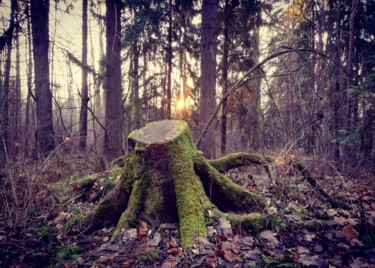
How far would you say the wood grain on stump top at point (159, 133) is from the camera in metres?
3.53

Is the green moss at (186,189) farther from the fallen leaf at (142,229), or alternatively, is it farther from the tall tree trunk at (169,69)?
the tall tree trunk at (169,69)

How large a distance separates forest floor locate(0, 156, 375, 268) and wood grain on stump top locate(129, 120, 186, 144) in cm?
115

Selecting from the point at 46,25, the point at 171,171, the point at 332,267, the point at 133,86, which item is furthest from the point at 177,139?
the point at 133,86

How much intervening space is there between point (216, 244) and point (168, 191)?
985mm

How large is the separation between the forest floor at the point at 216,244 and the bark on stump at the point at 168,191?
16cm

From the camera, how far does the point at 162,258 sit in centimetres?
279

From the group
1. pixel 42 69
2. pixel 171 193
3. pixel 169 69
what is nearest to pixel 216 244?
pixel 171 193

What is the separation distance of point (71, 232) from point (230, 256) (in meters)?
2.29

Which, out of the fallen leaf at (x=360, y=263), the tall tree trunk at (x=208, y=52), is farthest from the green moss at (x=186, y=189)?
the tall tree trunk at (x=208, y=52)

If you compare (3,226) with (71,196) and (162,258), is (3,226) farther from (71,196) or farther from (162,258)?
(162,258)

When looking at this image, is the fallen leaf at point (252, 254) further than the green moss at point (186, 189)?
No

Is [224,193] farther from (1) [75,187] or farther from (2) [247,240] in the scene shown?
(1) [75,187]

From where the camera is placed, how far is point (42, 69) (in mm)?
8242

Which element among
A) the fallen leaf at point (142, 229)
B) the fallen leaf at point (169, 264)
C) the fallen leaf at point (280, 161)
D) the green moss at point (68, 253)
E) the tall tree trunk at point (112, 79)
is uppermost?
the tall tree trunk at point (112, 79)
